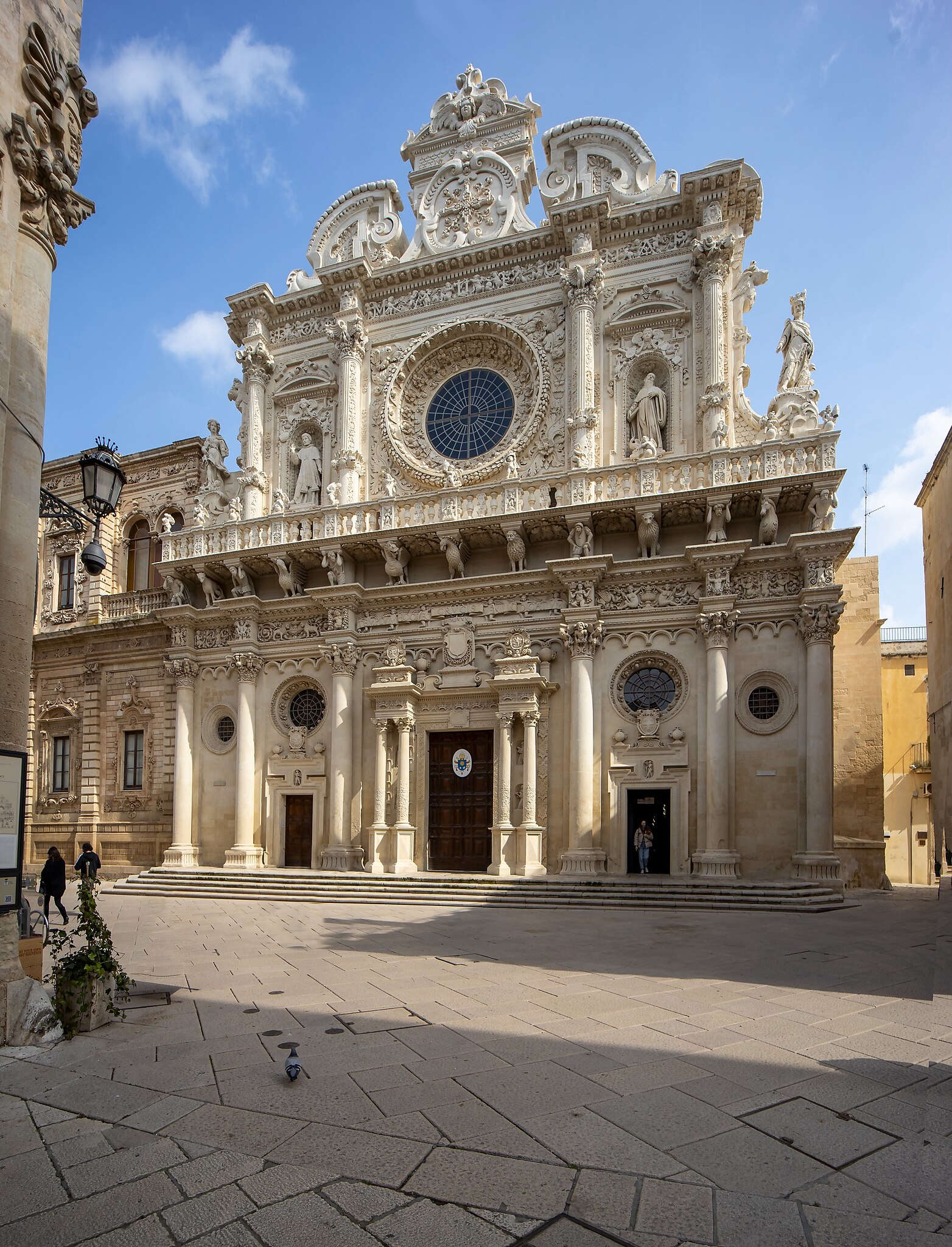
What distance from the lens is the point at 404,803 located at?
67.3ft

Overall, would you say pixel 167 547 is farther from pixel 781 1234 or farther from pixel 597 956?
pixel 781 1234

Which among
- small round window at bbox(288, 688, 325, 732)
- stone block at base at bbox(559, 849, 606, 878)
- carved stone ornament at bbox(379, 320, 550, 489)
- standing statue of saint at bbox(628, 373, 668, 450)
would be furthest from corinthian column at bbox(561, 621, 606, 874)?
small round window at bbox(288, 688, 325, 732)

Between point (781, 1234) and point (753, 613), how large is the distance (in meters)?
16.1

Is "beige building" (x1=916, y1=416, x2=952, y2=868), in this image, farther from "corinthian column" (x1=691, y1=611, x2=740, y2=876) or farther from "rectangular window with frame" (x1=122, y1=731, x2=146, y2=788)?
"rectangular window with frame" (x1=122, y1=731, x2=146, y2=788)

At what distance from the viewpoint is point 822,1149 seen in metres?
4.96

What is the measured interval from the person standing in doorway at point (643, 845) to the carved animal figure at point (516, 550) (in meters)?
6.93

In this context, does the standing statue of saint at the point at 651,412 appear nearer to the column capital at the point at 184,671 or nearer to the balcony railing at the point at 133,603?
the column capital at the point at 184,671

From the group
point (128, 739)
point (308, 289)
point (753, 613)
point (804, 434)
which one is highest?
A: point (308, 289)

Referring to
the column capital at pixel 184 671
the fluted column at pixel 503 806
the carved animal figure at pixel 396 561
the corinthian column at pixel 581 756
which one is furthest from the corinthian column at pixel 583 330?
the column capital at pixel 184 671

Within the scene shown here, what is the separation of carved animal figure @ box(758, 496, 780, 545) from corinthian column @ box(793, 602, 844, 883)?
181 cm

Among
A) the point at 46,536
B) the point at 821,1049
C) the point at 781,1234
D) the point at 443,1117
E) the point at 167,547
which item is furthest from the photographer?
the point at 46,536

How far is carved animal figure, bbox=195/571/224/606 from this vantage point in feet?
79.4

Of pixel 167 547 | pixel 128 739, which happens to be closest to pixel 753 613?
pixel 167 547

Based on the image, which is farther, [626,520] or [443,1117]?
[626,520]
